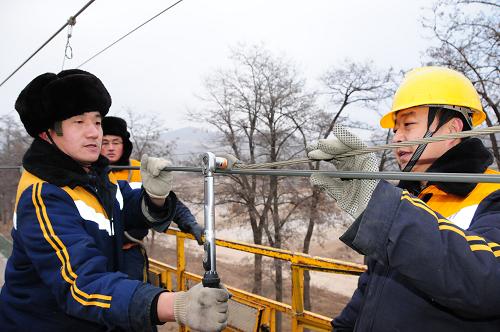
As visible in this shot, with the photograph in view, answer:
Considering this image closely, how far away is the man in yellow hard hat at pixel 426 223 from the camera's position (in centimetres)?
113

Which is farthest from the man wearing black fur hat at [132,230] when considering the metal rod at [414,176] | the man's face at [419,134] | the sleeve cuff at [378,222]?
the man's face at [419,134]

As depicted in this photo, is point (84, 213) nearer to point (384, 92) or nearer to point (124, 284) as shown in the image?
point (124, 284)

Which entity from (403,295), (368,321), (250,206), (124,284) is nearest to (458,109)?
(403,295)

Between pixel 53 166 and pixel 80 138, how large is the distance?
22cm

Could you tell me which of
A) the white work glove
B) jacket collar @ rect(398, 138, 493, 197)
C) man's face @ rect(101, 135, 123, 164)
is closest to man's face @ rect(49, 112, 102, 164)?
the white work glove

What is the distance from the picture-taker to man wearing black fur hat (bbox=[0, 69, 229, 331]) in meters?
1.56

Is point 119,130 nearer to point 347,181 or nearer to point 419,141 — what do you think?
point 347,181

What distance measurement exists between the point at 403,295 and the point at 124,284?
1.22m

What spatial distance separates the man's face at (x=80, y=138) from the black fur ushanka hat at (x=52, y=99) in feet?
0.15

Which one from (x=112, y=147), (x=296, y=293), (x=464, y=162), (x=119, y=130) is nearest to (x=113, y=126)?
(x=119, y=130)

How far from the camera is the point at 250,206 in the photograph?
1955 cm

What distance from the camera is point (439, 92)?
76.0 inches

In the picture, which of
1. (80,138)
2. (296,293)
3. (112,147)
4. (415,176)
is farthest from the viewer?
(112,147)

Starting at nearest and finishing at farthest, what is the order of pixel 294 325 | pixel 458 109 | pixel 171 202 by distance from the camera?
pixel 458 109
pixel 171 202
pixel 294 325
